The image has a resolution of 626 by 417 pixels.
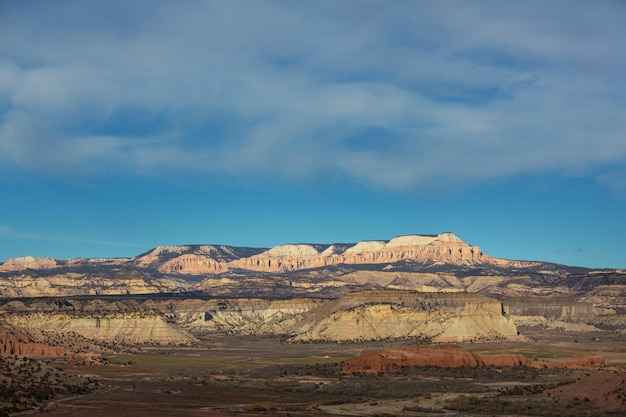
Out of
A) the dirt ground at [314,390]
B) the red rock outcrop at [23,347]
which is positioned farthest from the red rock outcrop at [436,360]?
the red rock outcrop at [23,347]

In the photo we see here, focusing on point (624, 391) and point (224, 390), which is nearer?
point (624, 391)

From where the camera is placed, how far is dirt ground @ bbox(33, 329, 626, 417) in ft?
263

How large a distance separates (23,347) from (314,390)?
184 ft

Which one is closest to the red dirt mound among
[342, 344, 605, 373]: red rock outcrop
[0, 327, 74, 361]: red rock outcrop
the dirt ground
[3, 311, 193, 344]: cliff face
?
the dirt ground

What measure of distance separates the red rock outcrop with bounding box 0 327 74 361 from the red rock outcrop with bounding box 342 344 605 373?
4298 cm

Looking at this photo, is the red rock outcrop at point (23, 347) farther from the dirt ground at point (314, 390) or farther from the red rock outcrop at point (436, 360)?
the red rock outcrop at point (436, 360)

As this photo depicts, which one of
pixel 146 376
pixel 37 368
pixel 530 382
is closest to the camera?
pixel 37 368

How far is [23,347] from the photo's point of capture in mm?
138000

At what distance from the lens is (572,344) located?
630 feet

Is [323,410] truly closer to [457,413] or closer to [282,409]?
[282,409]

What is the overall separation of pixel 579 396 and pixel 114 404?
135 ft

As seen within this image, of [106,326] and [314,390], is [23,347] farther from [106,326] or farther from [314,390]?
[314,390]

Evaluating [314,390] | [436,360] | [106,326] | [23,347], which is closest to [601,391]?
[314,390]

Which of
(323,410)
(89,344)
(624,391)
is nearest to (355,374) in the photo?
(323,410)
